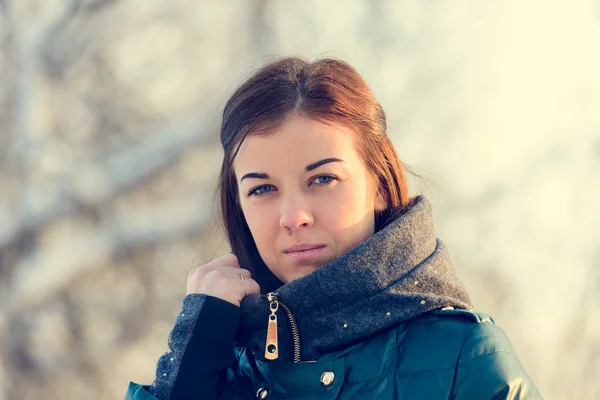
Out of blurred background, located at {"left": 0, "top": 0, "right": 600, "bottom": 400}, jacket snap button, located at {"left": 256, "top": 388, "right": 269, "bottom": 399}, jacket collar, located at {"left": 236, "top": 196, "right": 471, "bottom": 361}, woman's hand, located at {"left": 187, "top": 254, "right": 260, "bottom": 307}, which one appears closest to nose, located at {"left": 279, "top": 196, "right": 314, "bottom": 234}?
jacket collar, located at {"left": 236, "top": 196, "right": 471, "bottom": 361}

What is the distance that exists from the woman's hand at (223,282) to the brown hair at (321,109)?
23 cm

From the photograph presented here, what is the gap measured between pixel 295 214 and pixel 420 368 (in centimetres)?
40

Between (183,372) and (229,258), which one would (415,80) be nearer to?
(229,258)

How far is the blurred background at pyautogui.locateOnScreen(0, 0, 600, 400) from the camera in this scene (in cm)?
331

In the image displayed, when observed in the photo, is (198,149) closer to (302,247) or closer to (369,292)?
(302,247)

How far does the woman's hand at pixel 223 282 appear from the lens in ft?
5.83

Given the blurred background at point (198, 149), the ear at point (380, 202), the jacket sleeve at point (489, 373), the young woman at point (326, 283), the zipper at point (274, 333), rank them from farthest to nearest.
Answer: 1. the blurred background at point (198, 149)
2. the ear at point (380, 202)
3. the zipper at point (274, 333)
4. the young woman at point (326, 283)
5. the jacket sleeve at point (489, 373)

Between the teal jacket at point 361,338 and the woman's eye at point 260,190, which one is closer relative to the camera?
the teal jacket at point 361,338

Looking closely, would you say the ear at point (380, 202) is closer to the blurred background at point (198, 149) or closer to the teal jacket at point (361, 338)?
the teal jacket at point (361, 338)

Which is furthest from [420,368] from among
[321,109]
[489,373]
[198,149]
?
[198,149]

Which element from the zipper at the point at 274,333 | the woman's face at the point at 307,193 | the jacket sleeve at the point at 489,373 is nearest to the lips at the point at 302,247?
the woman's face at the point at 307,193

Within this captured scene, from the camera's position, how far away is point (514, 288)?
3383mm

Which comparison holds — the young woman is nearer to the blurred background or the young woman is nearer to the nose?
the nose

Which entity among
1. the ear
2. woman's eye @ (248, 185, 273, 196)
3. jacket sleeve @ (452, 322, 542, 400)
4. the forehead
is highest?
the forehead
